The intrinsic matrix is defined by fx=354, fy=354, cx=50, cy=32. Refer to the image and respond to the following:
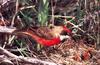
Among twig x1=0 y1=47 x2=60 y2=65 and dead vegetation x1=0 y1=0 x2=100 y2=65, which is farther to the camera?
dead vegetation x1=0 y1=0 x2=100 y2=65

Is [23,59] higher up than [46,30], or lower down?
lower down

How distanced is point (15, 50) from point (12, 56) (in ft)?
0.34

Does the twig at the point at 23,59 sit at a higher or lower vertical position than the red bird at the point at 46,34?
lower

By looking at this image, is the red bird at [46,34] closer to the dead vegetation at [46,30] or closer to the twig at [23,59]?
the dead vegetation at [46,30]

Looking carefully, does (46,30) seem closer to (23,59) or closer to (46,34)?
(46,34)

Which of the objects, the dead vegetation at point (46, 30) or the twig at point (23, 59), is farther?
the dead vegetation at point (46, 30)

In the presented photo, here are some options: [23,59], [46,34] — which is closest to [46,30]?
[46,34]

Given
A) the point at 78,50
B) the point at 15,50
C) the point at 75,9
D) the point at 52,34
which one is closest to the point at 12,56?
the point at 15,50

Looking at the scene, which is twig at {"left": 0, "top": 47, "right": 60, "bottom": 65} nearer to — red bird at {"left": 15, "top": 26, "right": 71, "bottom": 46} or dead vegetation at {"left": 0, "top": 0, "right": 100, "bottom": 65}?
dead vegetation at {"left": 0, "top": 0, "right": 100, "bottom": 65}

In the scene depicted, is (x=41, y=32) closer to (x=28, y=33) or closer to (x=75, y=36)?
(x=28, y=33)

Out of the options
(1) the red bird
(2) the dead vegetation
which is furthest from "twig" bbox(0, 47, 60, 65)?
(1) the red bird

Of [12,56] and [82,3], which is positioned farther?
[82,3]

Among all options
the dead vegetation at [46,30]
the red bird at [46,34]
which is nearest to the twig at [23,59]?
the dead vegetation at [46,30]

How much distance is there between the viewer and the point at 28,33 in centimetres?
215
